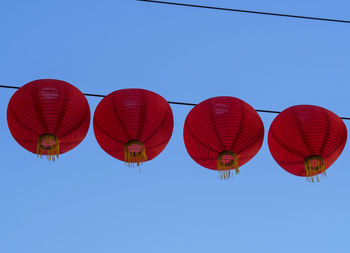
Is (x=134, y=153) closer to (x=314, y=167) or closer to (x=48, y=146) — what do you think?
(x=48, y=146)

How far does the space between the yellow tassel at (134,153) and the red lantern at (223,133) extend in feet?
1.17

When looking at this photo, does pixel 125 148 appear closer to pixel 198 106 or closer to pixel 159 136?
pixel 159 136

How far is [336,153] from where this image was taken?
383 cm

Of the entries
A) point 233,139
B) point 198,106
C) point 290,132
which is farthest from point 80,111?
point 290,132

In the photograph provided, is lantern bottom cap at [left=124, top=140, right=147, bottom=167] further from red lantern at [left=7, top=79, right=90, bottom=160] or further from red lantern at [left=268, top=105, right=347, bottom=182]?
red lantern at [left=268, top=105, right=347, bottom=182]

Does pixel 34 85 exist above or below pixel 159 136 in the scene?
above

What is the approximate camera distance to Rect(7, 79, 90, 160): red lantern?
350 centimetres

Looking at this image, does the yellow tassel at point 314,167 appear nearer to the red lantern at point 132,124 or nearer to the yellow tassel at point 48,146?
the red lantern at point 132,124

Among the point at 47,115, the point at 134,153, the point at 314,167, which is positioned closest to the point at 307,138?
the point at 314,167

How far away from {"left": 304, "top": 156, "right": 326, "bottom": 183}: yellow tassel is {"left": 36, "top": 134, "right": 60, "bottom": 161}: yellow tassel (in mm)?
1768

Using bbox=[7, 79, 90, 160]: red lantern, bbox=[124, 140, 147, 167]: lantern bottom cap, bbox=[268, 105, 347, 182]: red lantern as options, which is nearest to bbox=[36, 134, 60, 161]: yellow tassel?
bbox=[7, 79, 90, 160]: red lantern

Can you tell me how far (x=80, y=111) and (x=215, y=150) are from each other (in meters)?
0.97

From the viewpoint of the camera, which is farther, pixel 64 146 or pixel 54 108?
pixel 64 146

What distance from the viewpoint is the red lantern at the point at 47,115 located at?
350 centimetres
